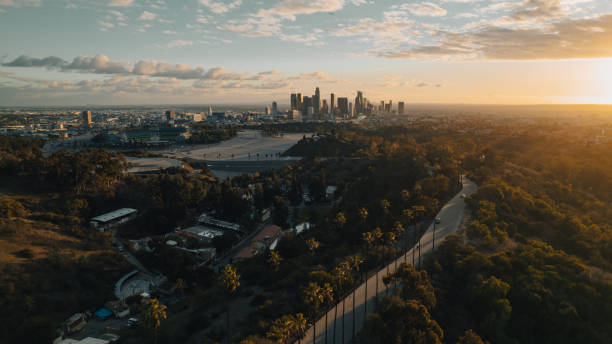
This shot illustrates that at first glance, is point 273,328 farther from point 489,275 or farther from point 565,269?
point 565,269

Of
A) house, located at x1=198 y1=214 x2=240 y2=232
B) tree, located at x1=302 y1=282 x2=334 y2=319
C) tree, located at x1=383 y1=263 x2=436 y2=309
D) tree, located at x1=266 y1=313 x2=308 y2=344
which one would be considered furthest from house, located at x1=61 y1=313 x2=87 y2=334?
tree, located at x1=383 y1=263 x2=436 y2=309

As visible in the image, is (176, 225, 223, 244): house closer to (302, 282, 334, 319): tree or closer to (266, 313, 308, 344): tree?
(302, 282, 334, 319): tree

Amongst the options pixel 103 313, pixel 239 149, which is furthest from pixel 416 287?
pixel 239 149

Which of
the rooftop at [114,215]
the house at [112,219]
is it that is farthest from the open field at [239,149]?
the house at [112,219]

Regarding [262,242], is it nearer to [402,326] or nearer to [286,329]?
[286,329]

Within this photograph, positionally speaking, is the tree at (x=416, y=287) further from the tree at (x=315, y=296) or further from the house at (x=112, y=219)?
the house at (x=112, y=219)

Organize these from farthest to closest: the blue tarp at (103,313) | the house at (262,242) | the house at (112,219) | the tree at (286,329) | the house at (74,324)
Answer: the house at (112,219), the house at (262,242), the blue tarp at (103,313), the house at (74,324), the tree at (286,329)

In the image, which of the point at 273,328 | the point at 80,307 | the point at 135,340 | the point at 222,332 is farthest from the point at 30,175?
the point at 273,328
